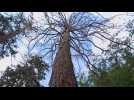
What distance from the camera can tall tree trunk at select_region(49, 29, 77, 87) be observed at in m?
2.27

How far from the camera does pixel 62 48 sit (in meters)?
2.40

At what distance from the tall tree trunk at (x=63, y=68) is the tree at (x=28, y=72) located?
9cm

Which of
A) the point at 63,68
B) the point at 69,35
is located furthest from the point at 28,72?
the point at 69,35

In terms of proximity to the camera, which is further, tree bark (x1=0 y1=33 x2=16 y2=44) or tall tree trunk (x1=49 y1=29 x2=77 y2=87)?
tree bark (x1=0 y1=33 x2=16 y2=44)

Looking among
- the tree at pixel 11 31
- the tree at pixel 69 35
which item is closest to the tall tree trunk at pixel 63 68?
the tree at pixel 69 35

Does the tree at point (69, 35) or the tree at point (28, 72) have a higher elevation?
the tree at point (69, 35)

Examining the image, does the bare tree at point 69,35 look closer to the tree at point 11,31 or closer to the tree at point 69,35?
the tree at point 69,35

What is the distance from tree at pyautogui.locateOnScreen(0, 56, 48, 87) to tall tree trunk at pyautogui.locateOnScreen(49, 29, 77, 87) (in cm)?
9

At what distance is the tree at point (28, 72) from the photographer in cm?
230

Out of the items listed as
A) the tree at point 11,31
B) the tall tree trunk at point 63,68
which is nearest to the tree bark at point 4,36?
the tree at point 11,31

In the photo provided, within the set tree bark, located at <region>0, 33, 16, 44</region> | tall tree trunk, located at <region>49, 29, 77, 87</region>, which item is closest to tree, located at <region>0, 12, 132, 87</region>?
tall tree trunk, located at <region>49, 29, 77, 87</region>

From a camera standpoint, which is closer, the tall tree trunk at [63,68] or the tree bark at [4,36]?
the tall tree trunk at [63,68]

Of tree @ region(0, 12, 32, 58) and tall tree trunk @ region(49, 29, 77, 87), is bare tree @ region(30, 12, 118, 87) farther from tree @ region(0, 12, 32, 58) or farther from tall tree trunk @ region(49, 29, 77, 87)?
tree @ region(0, 12, 32, 58)
